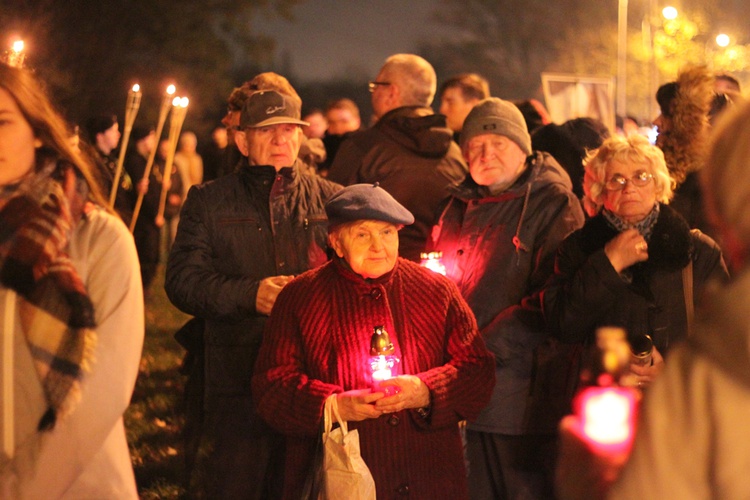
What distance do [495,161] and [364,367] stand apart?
1.62 m

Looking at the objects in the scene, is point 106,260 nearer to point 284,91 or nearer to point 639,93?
point 284,91

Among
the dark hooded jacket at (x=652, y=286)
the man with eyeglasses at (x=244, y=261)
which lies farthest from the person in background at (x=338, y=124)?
the dark hooded jacket at (x=652, y=286)

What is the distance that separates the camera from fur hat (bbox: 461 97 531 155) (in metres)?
5.25

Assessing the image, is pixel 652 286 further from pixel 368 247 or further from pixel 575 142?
Answer: pixel 575 142

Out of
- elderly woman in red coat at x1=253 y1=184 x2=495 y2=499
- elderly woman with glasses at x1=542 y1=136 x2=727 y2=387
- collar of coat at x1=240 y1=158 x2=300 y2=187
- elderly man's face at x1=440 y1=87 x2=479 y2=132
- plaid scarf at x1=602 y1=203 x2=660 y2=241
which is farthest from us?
elderly man's face at x1=440 y1=87 x2=479 y2=132

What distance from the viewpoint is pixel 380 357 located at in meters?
Result: 3.88

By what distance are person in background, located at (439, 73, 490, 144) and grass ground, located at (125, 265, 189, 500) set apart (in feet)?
10.6

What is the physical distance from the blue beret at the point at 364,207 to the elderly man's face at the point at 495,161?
1134mm

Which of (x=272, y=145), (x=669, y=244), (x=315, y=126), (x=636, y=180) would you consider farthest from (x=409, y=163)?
(x=315, y=126)

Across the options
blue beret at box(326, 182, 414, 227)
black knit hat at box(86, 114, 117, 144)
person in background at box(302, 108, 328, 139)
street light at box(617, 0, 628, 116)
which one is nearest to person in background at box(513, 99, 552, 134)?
person in background at box(302, 108, 328, 139)

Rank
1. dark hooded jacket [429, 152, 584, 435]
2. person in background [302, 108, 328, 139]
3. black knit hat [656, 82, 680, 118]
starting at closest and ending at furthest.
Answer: dark hooded jacket [429, 152, 584, 435]
black knit hat [656, 82, 680, 118]
person in background [302, 108, 328, 139]

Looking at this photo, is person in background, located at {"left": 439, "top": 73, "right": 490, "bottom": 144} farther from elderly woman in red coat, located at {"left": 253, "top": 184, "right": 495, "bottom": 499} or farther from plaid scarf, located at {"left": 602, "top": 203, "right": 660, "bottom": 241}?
elderly woman in red coat, located at {"left": 253, "top": 184, "right": 495, "bottom": 499}

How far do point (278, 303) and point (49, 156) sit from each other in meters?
1.47

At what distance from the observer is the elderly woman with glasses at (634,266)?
4379mm
